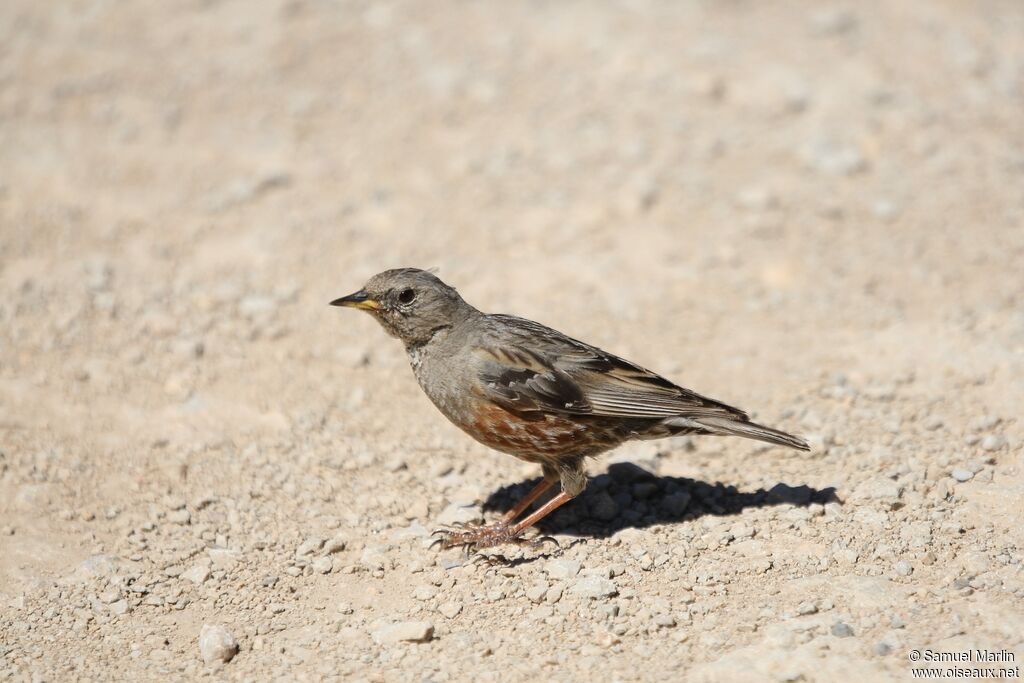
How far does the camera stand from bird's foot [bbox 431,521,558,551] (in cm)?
705

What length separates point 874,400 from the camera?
828 centimetres

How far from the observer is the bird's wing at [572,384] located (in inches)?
275

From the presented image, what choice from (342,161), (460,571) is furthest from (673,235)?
(460,571)

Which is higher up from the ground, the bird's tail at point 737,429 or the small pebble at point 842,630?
the bird's tail at point 737,429

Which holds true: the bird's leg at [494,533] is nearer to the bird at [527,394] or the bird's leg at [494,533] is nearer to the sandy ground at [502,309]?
the bird at [527,394]

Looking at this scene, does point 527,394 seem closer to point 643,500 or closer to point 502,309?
point 643,500

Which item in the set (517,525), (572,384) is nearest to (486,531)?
(517,525)

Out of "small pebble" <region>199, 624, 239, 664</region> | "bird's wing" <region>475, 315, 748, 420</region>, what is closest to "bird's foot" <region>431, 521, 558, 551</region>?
"bird's wing" <region>475, 315, 748, 420</region>

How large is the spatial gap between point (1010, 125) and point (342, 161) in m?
7.05

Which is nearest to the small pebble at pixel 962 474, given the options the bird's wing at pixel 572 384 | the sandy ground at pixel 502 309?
the sandy ground at pixel 502 309

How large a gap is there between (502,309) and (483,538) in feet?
10.6

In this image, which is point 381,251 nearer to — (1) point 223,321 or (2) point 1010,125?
(1) point 223,321

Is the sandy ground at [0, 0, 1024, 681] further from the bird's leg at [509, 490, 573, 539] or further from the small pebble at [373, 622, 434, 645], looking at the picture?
the bird's leg at [509, 490, 573, 539]

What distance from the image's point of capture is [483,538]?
23.2ft
